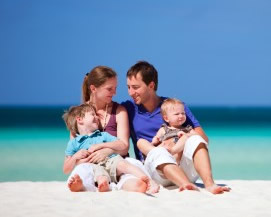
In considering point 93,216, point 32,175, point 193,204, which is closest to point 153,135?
point 193,204

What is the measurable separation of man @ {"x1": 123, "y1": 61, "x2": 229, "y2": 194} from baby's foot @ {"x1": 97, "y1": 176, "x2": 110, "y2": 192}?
49 centimetres

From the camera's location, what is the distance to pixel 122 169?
205 inches

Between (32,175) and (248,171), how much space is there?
3.92 meters

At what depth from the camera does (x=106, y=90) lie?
Result: 568 centimetres

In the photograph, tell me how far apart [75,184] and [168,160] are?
86cm

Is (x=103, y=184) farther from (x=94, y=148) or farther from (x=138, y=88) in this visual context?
(x=138, y=88)

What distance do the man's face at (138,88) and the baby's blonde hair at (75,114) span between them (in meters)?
0.47

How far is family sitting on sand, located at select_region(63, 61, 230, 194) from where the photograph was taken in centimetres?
515

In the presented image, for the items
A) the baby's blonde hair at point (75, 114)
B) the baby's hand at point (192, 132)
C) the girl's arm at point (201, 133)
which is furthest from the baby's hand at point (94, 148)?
the girl's arm at point (201, 133)

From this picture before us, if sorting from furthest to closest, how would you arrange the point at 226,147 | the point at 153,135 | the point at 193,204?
the point at 226,147, the point at 153,135, the point at 193,204

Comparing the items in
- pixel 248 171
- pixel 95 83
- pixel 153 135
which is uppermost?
pixel 95 83

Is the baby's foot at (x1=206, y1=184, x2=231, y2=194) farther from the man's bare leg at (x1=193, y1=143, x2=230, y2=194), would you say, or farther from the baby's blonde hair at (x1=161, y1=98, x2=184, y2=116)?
the baby's blonde hair at (x1=161, y1=98, x2=184, y2=116)

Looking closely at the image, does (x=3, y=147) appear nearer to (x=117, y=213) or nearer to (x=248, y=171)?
(x=248, y=171)

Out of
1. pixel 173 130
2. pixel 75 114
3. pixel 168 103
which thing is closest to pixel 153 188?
pixel 173 130
